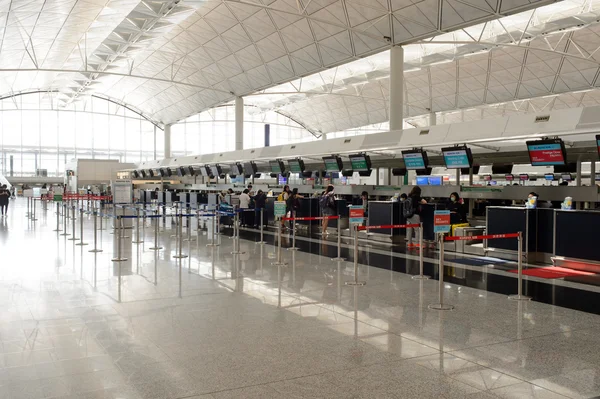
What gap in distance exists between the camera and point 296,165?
22953 mm

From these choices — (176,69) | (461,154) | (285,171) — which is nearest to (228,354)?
(461,154)

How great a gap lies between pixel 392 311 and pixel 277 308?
170 centimetres

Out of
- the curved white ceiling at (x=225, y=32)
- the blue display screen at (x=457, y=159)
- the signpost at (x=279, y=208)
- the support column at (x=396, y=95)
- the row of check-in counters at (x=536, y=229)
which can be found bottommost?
the row of check-in counters at (x=536, y=229)

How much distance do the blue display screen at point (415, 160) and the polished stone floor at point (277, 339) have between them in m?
6.09

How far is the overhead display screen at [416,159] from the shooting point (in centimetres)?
1584

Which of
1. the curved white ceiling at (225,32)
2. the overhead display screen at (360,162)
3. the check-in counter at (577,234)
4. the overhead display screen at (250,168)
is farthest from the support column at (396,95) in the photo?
the check-in counter at (577,234)

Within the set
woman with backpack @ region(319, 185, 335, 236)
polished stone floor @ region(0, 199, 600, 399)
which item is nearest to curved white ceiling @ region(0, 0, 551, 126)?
woman with backpack @ region(319, 185, 335, 236)

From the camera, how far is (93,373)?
15.9 feet

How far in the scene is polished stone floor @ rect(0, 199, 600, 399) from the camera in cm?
462

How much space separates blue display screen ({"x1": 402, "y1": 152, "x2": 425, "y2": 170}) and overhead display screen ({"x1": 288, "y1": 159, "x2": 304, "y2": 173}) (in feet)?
22.6

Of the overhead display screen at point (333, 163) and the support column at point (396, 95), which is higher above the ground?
the support column at point (396, 95)

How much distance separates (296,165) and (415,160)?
7817mm

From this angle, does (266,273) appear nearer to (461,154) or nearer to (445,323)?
(445,323)

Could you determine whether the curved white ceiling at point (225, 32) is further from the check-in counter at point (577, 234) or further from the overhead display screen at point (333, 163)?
the check-in counter at point (577, 234)
